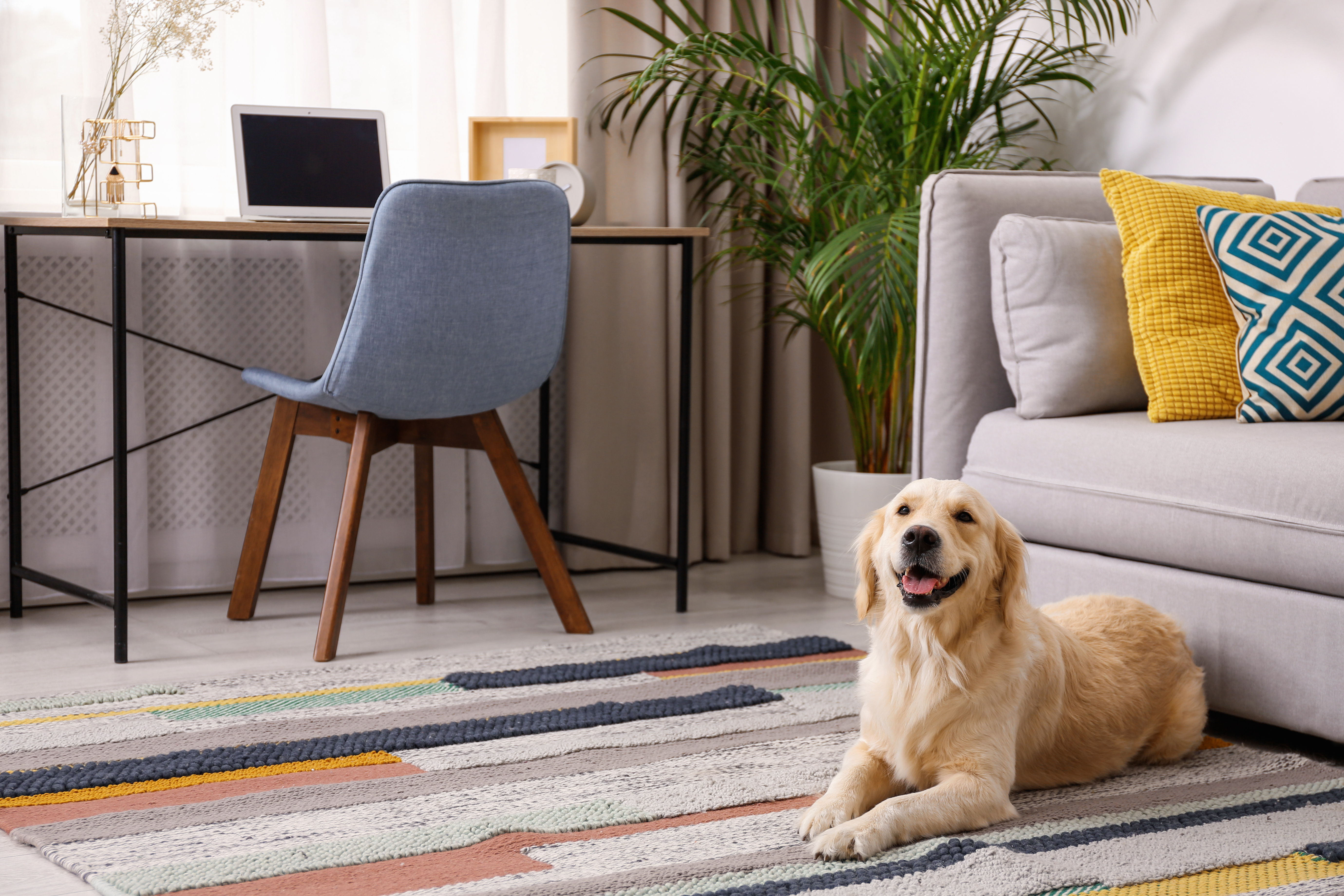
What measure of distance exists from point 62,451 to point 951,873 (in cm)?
211

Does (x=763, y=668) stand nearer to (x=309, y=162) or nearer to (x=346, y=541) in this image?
(x=346, y=541)

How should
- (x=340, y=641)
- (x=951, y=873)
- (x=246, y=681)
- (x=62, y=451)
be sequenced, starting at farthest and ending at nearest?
(x=62, y=451) → (x=340, y=641) → (x=246, y=681) → (x=951, y=873)

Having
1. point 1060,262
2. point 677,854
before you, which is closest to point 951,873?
point 677,854

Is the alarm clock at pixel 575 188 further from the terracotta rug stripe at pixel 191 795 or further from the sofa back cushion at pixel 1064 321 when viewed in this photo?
the terracotta rug stripe at pixel 191 795

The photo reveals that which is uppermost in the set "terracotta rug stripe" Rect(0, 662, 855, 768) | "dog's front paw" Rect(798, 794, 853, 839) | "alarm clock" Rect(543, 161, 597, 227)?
"alarm clock" Rect(543, 161, 597, 227)

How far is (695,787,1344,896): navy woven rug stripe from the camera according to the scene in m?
1.42

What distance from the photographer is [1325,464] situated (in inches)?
71.0

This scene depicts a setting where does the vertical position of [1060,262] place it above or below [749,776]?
above

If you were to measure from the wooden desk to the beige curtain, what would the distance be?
0.11 m

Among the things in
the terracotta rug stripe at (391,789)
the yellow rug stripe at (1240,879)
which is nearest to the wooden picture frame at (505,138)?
the terracotta rug stripe at (391,789)

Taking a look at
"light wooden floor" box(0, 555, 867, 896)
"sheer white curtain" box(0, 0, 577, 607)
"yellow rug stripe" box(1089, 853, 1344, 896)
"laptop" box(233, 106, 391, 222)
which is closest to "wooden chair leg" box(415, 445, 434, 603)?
"light wooden floor" box(0, 555, 867, 896)

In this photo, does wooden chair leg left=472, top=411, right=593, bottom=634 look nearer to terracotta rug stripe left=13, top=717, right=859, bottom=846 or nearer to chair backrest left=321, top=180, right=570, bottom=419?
chair backrest left=321, top=180, right=570, bottom=419

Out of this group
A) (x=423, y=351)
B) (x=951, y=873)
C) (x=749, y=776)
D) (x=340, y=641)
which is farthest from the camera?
(x=340, y=641)

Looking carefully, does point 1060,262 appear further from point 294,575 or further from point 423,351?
point 294,575
